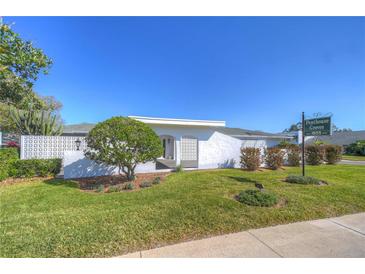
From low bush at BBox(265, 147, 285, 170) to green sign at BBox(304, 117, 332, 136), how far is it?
122 inches

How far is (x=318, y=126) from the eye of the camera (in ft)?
26.7

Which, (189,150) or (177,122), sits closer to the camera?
(177,122)

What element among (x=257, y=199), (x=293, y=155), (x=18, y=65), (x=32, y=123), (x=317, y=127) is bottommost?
(x=257, y=199)

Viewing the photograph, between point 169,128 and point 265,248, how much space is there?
352 inches

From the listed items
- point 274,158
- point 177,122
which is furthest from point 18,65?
point 274,158

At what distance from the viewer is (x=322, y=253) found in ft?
9.43

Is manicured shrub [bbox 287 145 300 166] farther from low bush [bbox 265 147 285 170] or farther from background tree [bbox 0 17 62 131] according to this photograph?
background tree [bbox 0 17 62 131]

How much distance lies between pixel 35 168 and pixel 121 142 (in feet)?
14.9

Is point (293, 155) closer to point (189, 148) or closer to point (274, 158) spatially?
point (274, 158)

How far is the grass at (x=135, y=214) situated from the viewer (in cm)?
315

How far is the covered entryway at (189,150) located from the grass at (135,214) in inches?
215
